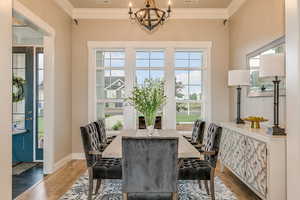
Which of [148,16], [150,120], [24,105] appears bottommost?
[150,120]

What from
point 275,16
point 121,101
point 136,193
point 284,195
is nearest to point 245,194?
point 284,195

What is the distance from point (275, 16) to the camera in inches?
140

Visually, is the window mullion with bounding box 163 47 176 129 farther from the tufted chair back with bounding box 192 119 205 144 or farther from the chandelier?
the chandelier

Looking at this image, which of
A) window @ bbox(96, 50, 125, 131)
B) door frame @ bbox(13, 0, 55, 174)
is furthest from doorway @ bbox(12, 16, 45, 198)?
window @ bbox(96, 50, 125, 131)

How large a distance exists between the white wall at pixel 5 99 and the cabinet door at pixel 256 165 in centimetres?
263

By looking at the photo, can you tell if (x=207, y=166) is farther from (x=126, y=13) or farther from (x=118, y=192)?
(x=126, y=13)

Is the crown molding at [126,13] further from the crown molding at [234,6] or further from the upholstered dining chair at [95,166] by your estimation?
the upholstered dining chair at [95,166]

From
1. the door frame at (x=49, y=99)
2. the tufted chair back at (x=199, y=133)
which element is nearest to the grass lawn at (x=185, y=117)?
the tufted chair back at (x=199, y=133)

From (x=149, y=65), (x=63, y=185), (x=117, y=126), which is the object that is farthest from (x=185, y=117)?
(x=63, y=185)

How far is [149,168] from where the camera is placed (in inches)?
90.7

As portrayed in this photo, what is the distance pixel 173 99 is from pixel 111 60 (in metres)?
1.63

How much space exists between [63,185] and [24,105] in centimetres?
223

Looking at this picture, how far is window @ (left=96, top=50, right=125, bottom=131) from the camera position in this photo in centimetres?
584

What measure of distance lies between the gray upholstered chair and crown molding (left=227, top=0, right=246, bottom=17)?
3671 mm
